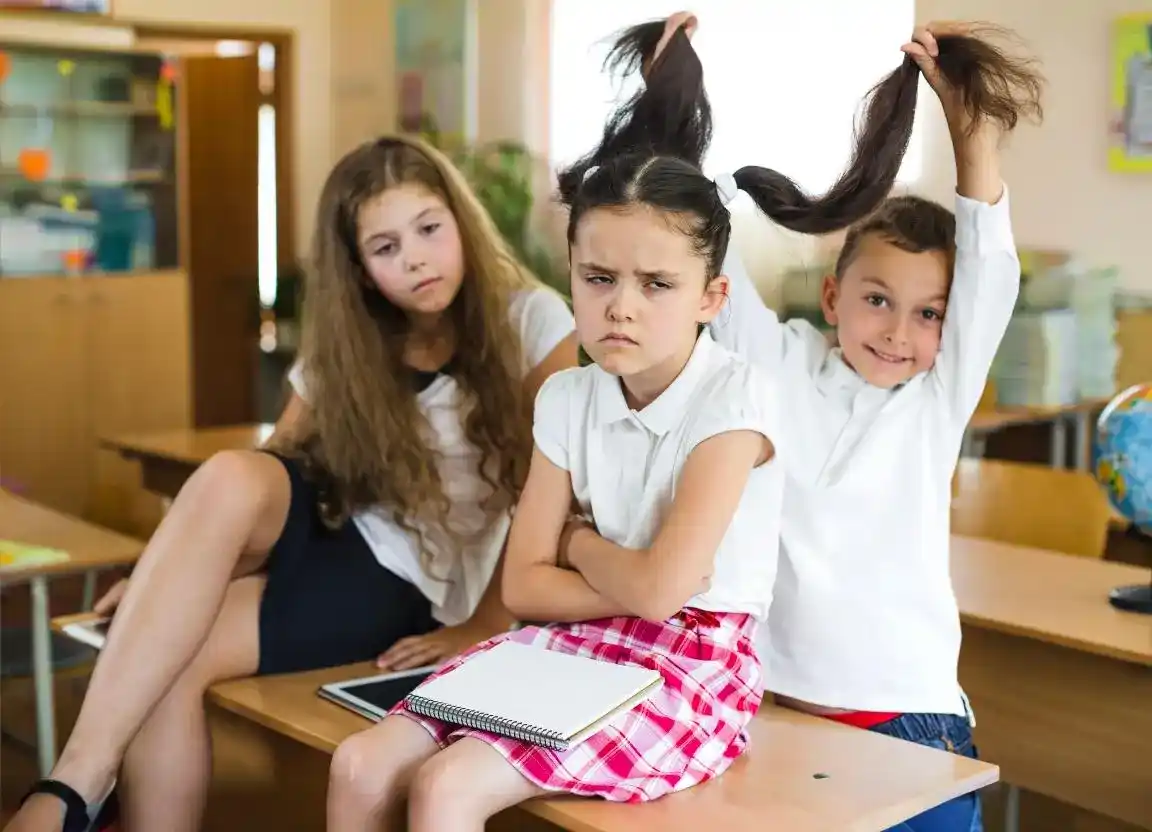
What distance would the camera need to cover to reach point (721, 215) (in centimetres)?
167

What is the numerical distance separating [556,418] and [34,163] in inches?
181

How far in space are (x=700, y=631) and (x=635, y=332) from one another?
0.35 m

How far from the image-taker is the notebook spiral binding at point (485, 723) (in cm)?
143

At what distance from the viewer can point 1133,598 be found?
221cm

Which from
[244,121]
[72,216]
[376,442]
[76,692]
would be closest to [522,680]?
[376,442]

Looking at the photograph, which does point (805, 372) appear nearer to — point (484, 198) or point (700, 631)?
point (700, 631)

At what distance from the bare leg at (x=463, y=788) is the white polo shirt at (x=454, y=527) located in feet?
2.51

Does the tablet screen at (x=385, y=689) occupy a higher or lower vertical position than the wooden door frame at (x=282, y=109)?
lower

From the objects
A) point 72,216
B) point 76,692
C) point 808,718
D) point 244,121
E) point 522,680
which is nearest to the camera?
point 522,680

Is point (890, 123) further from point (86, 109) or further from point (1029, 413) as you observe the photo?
point (86, 109)

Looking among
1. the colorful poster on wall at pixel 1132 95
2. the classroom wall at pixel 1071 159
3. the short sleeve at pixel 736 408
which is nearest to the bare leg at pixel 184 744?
the short sleeve at pixel 736 408

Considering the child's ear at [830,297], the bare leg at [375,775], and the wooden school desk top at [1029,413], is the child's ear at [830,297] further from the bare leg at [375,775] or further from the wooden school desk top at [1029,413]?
the wooden school desk top at [1029,413]

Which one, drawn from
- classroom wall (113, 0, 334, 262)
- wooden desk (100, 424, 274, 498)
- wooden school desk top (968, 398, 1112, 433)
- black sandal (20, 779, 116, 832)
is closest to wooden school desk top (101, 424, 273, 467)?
wooden desk (100, 424, 274, 498)

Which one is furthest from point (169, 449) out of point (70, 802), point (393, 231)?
point (70, 802)
